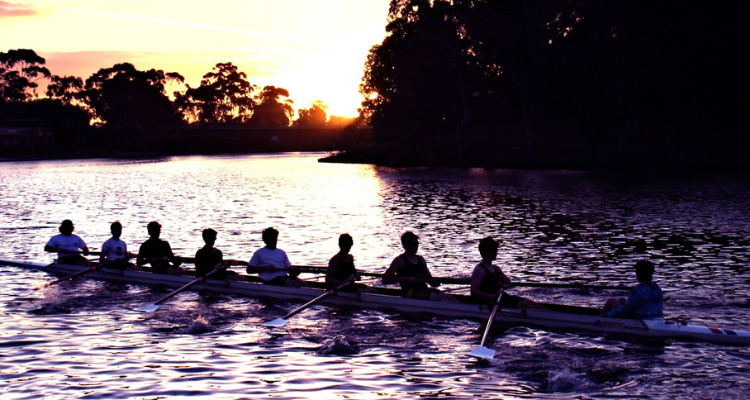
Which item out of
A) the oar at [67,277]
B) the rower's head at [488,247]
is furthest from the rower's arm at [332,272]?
the oar at [67,277]

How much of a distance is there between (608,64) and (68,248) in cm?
6028

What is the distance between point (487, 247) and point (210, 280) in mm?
7699

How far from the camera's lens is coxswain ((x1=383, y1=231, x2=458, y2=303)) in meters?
17.1

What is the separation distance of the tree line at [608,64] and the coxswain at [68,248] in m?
58.6

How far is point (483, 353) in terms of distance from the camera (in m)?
14.4

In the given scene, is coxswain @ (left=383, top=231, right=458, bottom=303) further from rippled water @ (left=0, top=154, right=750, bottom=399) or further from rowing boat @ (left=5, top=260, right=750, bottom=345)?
rippled water @ (left=0, top=154, right=750, bottom=399)

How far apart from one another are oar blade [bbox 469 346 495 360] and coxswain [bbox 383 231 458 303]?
2.53m

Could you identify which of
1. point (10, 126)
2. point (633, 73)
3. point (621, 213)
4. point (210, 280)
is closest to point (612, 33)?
point (633, 73)

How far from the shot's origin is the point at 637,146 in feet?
303

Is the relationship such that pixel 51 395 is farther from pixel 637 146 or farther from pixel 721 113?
pixel 637 146

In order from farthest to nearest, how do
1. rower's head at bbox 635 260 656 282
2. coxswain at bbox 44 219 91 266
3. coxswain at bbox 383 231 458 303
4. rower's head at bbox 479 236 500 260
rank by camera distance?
coxswain at bbox 44 219 91 266
coxswain at bbox 383 231 458 303
rower's head at bbox 479 236 500 260
rower's head at bbox 635 260 656 282

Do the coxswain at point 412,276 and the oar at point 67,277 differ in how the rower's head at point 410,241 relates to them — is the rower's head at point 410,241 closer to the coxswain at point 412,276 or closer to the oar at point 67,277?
the coxswain at point 412,276

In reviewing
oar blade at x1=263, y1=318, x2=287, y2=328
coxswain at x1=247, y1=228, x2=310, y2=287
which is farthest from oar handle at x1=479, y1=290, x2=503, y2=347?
coxswain at x1=247, y1=228, x2=310, y2=287

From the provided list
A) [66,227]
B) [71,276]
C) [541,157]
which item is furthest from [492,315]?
[541,157]
